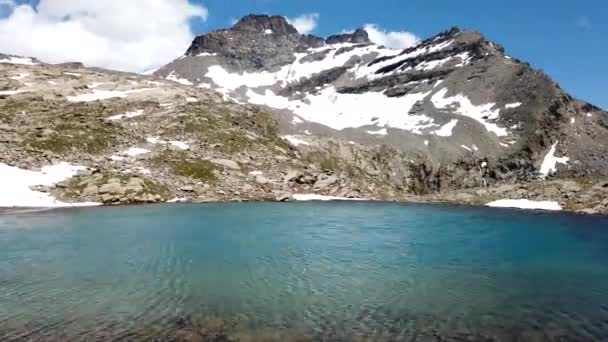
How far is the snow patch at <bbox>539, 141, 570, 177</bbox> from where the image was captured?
533 ft

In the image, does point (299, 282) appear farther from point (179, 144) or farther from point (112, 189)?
point (179, 144)

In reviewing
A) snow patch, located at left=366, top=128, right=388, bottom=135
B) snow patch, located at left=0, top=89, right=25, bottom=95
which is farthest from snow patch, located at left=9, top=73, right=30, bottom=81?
snow patch, located at left=366, top=128, right=388, bottom=135

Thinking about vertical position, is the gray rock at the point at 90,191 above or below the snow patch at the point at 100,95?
below

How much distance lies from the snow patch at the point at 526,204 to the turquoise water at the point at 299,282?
132 feet

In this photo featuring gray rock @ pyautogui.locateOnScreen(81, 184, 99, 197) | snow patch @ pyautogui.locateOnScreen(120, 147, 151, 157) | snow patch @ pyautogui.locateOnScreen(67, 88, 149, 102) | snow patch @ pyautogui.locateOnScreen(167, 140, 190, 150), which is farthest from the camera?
snow patch @ pyautogui.locateOnScreen(67, 88, 149, 102)

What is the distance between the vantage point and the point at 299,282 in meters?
26.7

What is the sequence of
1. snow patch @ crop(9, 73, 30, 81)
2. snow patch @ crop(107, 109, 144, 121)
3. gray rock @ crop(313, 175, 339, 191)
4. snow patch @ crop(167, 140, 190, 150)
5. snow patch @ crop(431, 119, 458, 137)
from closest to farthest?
snow patch @ crop(167, 140, 190, 150), gray rock @ crop(313, 175, 339, 191), snow patch @ crop(107, 109, 144, 121), snow patch @ crop(9, 73, 30, 81), snow patch @ crop(431, 119, 458, 137)

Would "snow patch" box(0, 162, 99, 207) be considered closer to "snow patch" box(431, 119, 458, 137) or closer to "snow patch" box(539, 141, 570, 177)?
"snow patch" box(431, 119, 458, 137)

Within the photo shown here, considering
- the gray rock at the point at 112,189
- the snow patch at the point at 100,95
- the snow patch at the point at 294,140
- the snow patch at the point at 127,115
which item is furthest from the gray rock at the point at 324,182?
the snow patch at the point at 100,95

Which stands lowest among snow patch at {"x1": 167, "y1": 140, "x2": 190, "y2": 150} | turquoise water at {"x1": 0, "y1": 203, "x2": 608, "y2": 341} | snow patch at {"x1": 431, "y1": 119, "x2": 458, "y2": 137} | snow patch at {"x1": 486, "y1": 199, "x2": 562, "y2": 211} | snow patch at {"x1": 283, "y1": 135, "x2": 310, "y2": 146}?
turquoise water at {"x1": 0, "y1": 203, "x2": 608, "y2": 341}

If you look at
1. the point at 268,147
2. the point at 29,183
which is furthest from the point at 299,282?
the point at 268,147

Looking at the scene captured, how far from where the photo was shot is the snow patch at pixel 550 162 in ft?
533

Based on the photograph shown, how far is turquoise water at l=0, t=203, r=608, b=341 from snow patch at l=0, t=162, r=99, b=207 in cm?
2011

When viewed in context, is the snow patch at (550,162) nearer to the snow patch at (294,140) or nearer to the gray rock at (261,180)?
the snow patch at (294,140)
